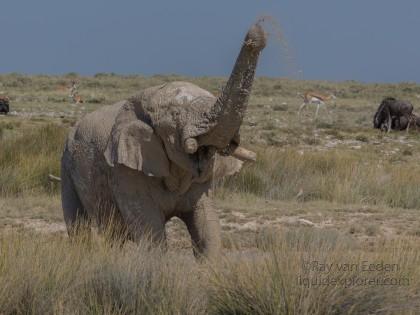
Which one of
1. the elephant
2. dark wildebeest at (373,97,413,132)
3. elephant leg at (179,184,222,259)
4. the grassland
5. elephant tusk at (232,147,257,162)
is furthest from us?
dark wildebeest at (373,97,413,132)

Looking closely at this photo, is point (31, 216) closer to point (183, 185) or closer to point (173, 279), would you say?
point (183, 185)

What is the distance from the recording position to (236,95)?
6164 millimetres

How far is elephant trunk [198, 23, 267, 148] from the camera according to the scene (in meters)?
5.92

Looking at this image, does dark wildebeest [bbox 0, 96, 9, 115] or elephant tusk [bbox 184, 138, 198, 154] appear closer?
elephant tusk [bbox 184, 138, 198, 154]

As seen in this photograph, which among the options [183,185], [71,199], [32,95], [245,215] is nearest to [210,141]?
[183,185]

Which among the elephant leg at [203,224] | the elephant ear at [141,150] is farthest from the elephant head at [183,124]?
the elephant leg at [203,224]

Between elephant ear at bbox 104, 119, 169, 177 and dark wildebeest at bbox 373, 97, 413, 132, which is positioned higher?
elephant ear at bbox 104, 119, 169, 177

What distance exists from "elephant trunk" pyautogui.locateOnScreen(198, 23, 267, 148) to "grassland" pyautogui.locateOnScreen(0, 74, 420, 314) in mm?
855

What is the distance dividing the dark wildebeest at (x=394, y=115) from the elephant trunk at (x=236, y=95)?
21.8 meters

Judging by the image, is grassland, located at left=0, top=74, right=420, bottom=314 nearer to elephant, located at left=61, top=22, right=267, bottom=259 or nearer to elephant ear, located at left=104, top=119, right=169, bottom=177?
elephant, located at left=61, top=22, right=267, bottom=259

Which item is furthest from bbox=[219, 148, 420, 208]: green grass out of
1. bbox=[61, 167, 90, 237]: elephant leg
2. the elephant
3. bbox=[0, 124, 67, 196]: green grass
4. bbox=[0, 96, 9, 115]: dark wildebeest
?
bbox=[0, 96, 9, 115]: dark wildebeest

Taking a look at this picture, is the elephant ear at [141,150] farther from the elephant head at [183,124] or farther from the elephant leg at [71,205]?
the elephant leg at [71,205]

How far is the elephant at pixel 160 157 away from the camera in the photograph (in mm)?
6617

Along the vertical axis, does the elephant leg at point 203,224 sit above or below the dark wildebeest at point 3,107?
above
